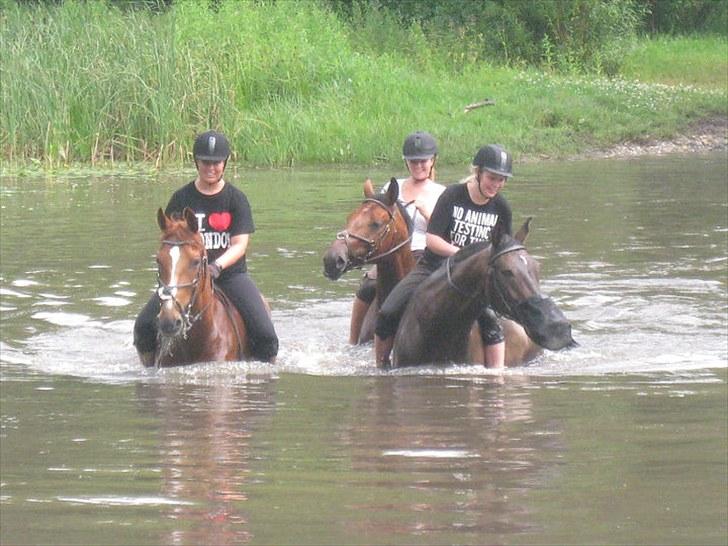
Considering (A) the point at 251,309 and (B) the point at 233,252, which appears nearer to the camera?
(B) the point at 233,252

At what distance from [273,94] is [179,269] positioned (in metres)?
19.8

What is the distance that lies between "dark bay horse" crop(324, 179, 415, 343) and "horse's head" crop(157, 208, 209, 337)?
1077 millimetres

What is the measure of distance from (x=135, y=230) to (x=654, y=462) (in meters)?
13.2

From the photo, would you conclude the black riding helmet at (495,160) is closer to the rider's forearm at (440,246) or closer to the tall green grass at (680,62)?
the rider's forearm at (440,246)

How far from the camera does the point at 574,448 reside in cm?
819

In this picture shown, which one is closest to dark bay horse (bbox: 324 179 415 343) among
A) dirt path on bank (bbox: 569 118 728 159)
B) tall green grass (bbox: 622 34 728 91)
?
dirt path on bank (bbox: 569 118 728 159)

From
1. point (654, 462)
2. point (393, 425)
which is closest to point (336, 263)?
point (393, 425)

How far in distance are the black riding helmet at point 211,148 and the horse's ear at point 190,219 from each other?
65cm

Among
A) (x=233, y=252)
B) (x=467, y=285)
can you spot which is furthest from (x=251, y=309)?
(x=467, y=285)

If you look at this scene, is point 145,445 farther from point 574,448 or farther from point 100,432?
point 574,448

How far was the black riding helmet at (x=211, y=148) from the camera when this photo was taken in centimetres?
1118

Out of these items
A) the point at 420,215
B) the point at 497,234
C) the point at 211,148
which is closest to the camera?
the point at 497,234

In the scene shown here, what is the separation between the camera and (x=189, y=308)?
10.6 meters

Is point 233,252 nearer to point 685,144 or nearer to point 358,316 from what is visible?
point 358,316
